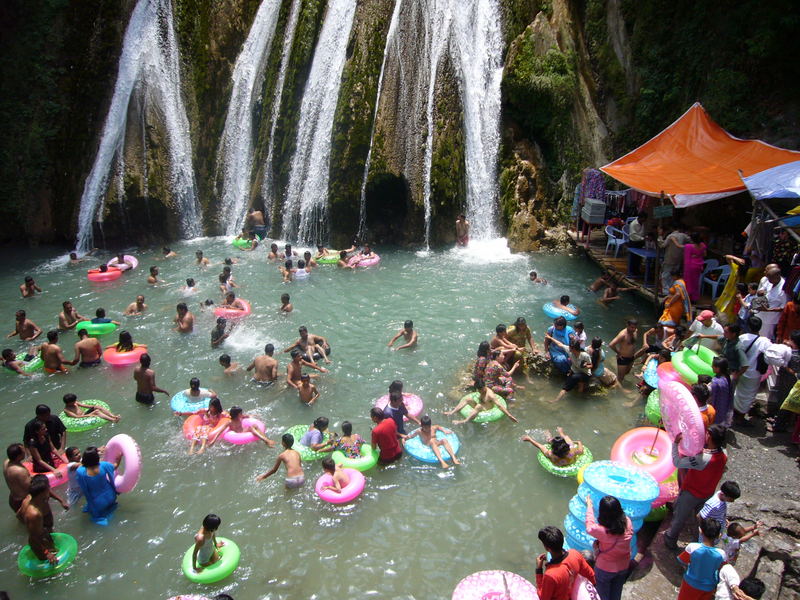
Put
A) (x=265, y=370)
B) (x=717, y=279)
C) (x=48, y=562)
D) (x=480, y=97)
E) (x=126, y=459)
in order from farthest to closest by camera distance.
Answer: (x=480, y=97) < (x=717, y=279) < (x=265, y=370) < (x=126, y=459) < (x=48, y=562)

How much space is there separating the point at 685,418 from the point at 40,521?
25.0ft

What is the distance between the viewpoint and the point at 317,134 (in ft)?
64.7

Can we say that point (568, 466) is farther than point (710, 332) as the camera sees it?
No

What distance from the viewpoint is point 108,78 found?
2112 centimetres

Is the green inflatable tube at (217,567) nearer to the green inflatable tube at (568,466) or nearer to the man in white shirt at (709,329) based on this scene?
the green inflatable tube at (568,466)

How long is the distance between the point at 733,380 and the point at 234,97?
20610 mm

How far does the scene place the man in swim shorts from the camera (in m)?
8.00

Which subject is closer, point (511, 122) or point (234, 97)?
point (511, 122)

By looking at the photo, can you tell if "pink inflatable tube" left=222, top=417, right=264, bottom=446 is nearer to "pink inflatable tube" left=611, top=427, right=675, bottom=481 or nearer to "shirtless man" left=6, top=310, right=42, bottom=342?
"pink inflatable tube" left=611, top=427, right=675, bottom=481

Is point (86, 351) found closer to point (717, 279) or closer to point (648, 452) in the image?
point (648, 452)

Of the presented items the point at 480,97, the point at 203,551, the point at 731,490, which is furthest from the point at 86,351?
the point at 480,97

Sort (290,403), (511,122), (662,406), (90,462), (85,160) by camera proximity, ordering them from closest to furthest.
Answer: (662,406), (90,462), (290,403), (511,122), (85,160)

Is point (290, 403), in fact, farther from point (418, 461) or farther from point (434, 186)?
point (434, 186)

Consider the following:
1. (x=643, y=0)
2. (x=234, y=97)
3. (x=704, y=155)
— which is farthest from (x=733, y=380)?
(x=234, y=97)
